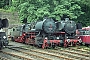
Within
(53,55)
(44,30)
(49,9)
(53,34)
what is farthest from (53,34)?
(49,9)

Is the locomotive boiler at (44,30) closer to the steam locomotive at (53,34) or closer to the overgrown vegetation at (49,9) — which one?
the steam locomotive at (53,34)

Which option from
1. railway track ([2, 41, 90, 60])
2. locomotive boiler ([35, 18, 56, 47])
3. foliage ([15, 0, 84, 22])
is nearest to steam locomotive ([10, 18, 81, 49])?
locomotive boiler ([35, 18, 56, 47])

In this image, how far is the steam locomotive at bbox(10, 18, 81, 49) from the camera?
1744 centimetres

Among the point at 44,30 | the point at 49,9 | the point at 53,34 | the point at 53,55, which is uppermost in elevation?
the point at 49,9

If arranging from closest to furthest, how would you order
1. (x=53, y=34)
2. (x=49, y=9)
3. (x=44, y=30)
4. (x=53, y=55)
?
(x=53, y=55) → (x=44, y=30) → (x=53, y=34) → (x=49, y=9)

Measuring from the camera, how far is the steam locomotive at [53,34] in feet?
57.2

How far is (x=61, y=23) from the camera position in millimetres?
18469

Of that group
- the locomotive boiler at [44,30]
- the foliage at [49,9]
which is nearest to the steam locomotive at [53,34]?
the locomotive boiler at [44,30]

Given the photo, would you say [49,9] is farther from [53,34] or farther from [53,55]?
[53,55]

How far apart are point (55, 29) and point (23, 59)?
19.6 ft

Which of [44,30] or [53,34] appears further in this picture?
[53,34]

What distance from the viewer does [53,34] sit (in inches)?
714

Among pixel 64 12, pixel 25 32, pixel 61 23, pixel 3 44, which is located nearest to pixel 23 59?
pixel 3 44

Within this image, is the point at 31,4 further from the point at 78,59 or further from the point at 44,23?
the point at 78,59
